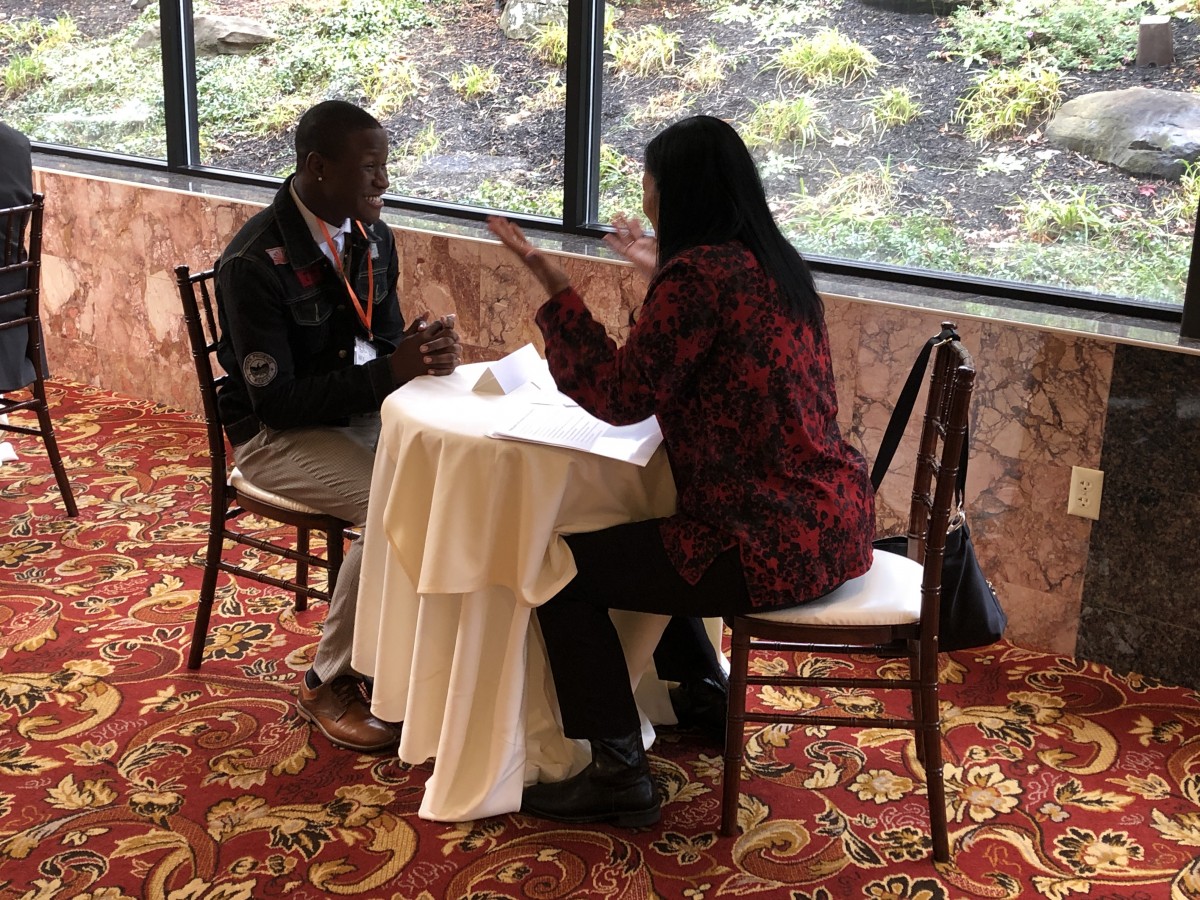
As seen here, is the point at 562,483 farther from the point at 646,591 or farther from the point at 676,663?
the point at 676,663

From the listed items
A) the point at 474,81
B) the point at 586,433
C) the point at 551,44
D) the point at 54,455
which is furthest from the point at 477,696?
the point at 474,81

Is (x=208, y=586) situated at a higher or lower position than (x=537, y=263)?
lower

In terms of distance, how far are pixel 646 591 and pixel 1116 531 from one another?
1.36 metres

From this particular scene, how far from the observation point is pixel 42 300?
5.25 metres

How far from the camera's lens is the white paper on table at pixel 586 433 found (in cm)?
230

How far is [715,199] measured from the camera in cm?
220

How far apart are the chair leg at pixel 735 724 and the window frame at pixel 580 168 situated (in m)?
1.47

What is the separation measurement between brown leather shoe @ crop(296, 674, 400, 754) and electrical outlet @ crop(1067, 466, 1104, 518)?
1.64 meters

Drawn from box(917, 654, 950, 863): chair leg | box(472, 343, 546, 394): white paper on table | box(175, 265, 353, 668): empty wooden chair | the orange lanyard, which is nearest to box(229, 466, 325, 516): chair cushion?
box(175, 265, 353, 668): empty wooden chair

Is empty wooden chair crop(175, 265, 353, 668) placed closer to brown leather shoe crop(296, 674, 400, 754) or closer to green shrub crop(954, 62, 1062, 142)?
brown leather shoe crop(296, 674, 400, 754)

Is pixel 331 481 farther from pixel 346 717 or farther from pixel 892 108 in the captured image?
pixel 892 108

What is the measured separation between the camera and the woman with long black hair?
216 centimetres

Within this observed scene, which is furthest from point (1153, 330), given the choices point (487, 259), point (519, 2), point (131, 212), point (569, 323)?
point (131, 212)

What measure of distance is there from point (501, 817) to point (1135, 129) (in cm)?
224
